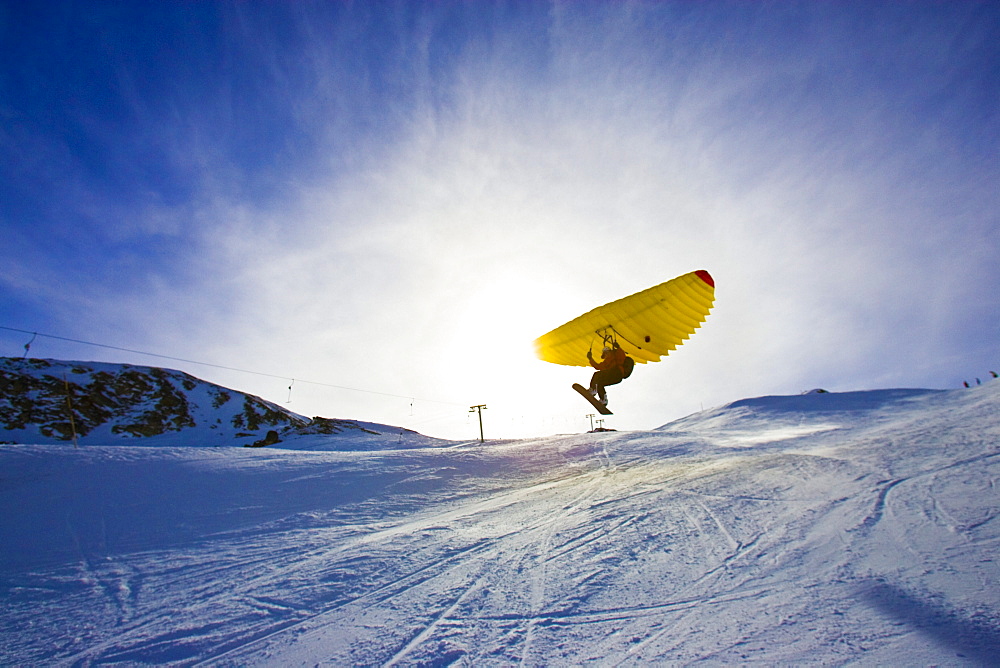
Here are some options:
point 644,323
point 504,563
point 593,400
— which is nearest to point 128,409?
point 593,400

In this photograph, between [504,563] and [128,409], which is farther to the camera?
[128,409]

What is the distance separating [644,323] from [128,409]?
51.0 meters

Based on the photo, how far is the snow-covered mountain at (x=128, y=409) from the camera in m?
36.2

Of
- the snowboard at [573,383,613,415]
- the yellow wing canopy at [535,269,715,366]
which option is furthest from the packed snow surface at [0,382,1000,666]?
the yellow wing canopy at [535,269,715,366]

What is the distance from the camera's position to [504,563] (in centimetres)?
502

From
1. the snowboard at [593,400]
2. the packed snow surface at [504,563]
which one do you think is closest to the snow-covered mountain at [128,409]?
the snowboard at [593,400]

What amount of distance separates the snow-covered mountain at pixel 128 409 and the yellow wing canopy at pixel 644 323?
21988 mm

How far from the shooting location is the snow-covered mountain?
36.2m

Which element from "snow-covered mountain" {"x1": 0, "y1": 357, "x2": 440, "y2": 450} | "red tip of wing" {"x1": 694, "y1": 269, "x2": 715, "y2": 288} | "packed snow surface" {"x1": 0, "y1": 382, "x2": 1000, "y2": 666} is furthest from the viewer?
"snow-covered mountain" {"x1": 0, "y1": 357, "x2": 440, "y2": 450}

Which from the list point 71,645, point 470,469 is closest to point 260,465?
point 470,469

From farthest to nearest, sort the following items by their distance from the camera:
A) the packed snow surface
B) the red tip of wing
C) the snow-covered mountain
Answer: the snow-covered mountain → the red tip of wing → the packed snow surface

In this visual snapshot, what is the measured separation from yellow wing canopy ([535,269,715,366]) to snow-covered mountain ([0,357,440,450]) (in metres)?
22.0

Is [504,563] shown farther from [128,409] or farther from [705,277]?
[128,409]

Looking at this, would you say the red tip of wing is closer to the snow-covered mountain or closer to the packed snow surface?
the packed snow surface
